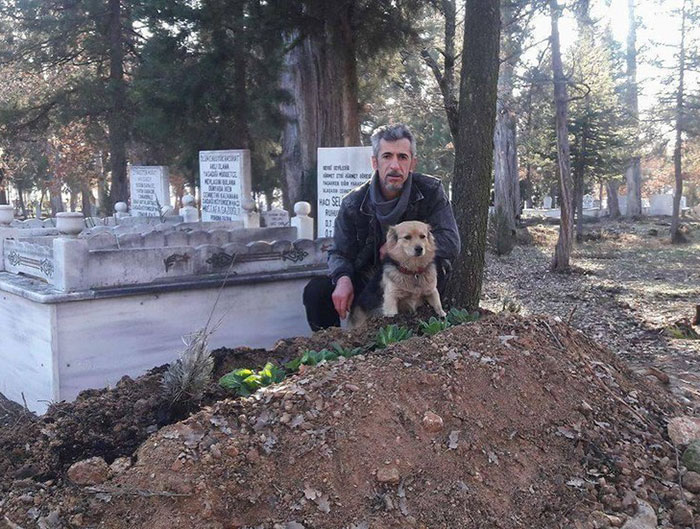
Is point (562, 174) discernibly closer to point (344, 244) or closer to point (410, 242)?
point (344, 244)

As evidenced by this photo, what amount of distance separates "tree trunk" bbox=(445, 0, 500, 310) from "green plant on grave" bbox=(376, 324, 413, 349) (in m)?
1.72

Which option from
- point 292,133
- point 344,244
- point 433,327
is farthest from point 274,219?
point 433,327

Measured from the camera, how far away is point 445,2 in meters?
10.4

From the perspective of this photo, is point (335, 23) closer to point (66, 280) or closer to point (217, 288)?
point (217, 288)

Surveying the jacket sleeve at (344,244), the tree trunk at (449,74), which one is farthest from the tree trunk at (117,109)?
the jacket sleeve at (344,244)

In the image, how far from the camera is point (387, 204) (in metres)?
5.00

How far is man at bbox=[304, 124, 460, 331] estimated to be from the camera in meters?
4.82

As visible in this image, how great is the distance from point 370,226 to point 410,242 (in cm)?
63

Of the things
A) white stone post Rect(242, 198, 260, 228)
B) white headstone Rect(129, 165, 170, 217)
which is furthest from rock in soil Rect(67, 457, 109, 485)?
white headstone Rect(129, 165, 170, 217)

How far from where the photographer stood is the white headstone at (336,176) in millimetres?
8820

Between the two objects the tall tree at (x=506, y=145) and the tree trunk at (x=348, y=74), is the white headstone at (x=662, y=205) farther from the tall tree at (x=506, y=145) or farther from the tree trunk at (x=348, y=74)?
the tree trunk at (x=348, y=74)

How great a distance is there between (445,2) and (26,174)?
3604 cm

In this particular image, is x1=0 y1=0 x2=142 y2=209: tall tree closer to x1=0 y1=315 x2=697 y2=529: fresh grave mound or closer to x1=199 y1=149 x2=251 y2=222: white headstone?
x1=199 y1=149 x2=251 y2=222: white headstone

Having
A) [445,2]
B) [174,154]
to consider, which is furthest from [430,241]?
[174,154]
